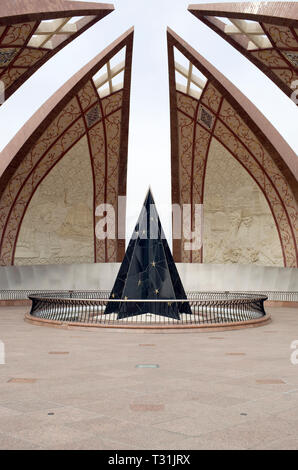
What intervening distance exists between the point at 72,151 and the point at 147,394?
41.5ft

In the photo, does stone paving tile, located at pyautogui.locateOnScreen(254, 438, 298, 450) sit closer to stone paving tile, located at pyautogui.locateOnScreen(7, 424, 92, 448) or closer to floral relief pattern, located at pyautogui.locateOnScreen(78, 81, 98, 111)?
stone paving tile, located at pyautogui.locateOnScreen(7, 424, 92, 448)

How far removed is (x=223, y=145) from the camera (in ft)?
50.5

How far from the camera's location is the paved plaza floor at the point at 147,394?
8.93 ft

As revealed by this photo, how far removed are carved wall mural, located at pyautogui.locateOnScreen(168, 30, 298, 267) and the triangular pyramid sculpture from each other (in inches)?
183

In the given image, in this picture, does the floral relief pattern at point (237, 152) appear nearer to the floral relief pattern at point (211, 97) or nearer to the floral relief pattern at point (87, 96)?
the floral relief pattern at point (211, 97)

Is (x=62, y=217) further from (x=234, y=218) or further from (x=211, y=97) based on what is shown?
(x=211, y=97)

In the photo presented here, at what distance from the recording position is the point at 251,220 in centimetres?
1568

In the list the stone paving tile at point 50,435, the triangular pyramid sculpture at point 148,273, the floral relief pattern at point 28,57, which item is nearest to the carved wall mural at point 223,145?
the floral relief pattern at point 28,57

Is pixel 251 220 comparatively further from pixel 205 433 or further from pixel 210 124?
pixel 205 433

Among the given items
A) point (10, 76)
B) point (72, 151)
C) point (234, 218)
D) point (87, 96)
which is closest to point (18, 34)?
point (10, 76)

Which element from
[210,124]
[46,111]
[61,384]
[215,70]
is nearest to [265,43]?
[215,70]

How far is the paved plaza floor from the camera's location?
8.93 ft

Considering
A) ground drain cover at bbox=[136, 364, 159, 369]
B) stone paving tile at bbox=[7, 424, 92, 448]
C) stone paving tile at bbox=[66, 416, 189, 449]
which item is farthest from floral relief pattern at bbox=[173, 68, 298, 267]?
stone paving tile at bbox=[7, 424, 92, 448]
